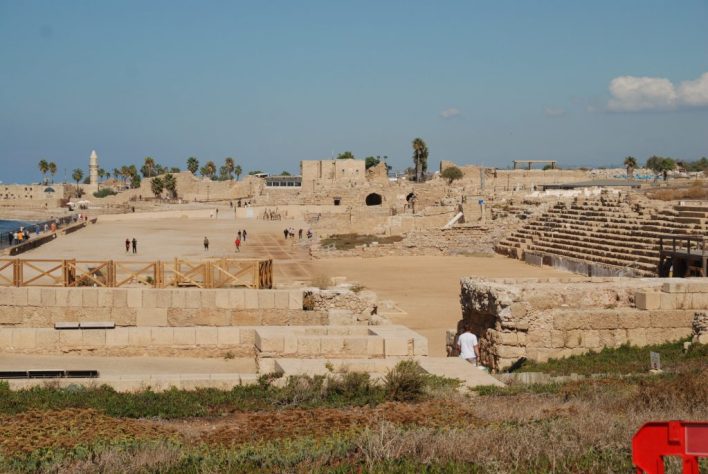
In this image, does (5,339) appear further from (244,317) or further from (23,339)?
(244,317)

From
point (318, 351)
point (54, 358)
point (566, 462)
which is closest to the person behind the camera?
point (566, 462)

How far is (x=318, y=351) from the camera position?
11914mm

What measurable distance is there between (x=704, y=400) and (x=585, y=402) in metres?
1.21

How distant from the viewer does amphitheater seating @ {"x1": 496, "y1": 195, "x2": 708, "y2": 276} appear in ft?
105

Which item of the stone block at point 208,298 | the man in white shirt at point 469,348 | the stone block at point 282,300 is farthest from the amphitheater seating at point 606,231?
the stone block at point 208,298

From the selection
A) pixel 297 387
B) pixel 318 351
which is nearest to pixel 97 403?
pixel 297 387

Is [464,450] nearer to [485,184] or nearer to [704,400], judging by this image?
[704,400]

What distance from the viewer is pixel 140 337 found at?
43.8ft

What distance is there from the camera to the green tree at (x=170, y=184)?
102 meters

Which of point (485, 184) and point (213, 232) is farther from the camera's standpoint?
point (485, 184)

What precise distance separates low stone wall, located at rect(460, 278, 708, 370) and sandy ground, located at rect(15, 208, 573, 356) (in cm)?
327

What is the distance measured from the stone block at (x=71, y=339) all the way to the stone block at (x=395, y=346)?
485 centimetres

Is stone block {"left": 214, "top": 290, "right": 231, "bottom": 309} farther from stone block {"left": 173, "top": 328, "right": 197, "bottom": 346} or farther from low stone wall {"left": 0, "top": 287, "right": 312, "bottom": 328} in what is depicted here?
stone block {"left": 173, "top": 328, "right": 197, "bottom": 346}

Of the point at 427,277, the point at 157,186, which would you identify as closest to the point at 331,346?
the point at 427,277
